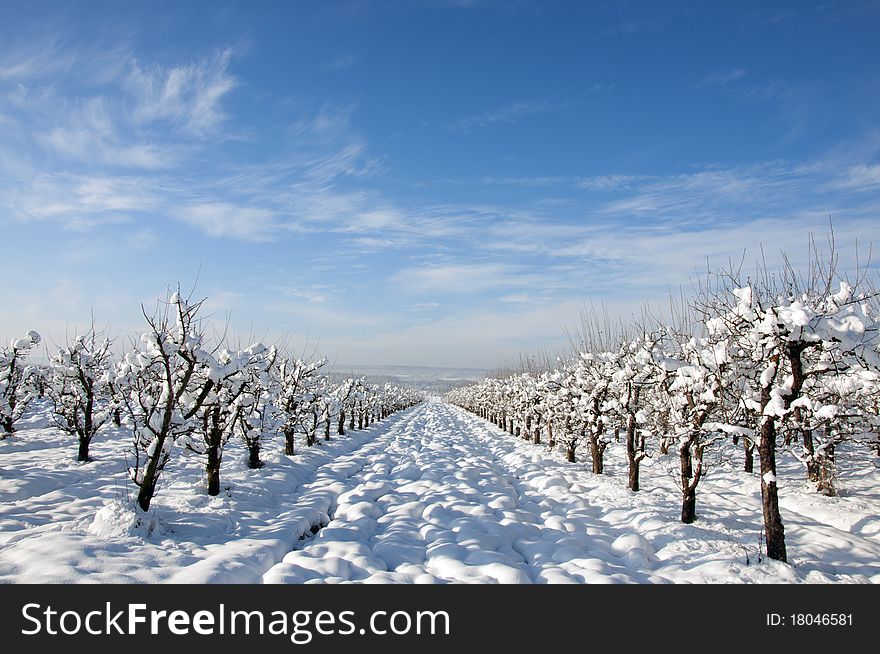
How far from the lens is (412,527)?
10062mm

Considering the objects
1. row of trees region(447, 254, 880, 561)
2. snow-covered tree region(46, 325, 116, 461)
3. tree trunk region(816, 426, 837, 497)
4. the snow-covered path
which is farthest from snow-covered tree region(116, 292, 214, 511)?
tree trunk region(816, 426, 837, 497)

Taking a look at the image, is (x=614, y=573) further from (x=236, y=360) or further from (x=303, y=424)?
(x=303, y=424)

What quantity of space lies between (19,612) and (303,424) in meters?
17.8

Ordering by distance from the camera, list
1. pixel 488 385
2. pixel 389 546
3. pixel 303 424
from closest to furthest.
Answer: pixel 389 546 → pixel 303 424 → pixel 488 385

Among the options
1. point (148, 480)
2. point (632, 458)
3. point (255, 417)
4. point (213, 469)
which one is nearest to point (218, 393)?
point (213, 469)

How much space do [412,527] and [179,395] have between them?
233 inches

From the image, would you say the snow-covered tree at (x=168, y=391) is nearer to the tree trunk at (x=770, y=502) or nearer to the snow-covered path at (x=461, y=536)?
the snow-covered path at (x=461, y=536)

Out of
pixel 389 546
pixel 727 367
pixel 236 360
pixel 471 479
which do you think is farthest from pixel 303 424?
pixel 727 367

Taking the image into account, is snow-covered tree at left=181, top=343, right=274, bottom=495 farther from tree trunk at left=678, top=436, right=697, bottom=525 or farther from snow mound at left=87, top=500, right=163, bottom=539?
tree trunk at left=678, top=436, right=697, bottom=525

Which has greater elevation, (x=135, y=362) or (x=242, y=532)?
(x=135, y=362)

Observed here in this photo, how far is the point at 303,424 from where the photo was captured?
23.0 meters

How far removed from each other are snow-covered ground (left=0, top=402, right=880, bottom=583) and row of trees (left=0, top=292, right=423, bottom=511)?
3.76 ft

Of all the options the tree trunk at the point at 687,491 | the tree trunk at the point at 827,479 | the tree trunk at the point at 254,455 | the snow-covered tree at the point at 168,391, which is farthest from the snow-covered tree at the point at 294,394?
the tree trunk at the point at 827,479

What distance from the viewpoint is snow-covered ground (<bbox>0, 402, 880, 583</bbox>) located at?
720 centimetres
